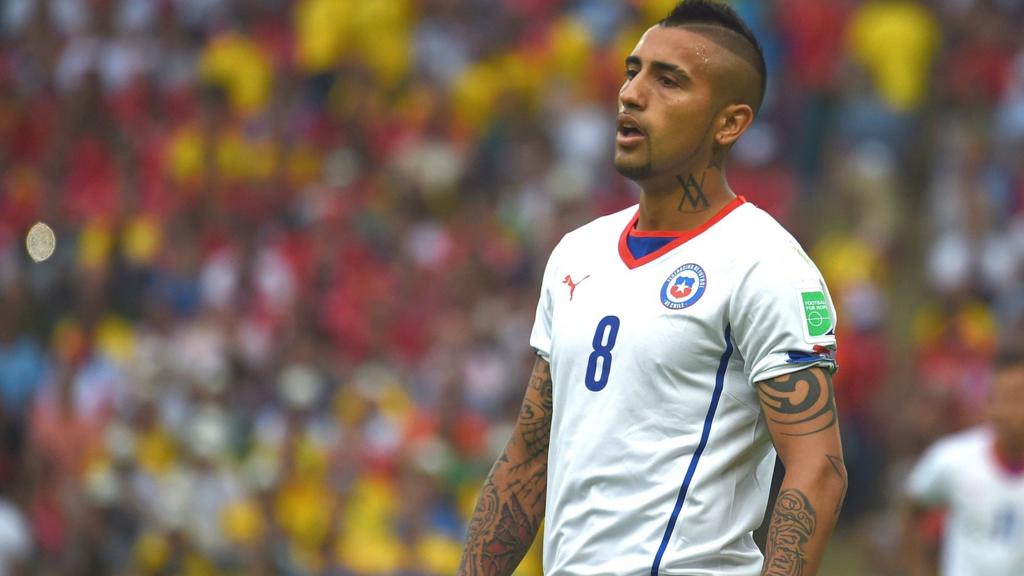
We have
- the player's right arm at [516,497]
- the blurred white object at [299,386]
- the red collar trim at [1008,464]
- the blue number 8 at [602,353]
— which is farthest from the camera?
the blurred white object at [299,386]

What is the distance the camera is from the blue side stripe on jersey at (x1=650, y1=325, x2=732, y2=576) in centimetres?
349

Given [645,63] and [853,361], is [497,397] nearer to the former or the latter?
[853,361]

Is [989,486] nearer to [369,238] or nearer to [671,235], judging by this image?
[671,235]

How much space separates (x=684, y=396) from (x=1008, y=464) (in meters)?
3.76

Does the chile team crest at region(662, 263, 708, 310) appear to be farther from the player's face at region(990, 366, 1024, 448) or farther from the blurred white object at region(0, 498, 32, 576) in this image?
the blurred white object at region(0, 498, 32, 576)

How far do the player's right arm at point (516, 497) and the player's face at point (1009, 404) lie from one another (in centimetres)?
324

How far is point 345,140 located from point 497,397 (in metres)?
4.01

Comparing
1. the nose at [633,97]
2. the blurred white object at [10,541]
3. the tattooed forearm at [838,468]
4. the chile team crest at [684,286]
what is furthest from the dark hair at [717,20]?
the blurred white object at [10,541]

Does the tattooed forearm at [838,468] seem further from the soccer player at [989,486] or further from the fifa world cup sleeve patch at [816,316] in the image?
the soccer player at [989,486]

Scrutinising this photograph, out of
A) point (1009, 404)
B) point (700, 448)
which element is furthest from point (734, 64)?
point (1009, 404)

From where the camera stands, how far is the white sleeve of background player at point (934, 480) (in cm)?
706

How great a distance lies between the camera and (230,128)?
13.7 m

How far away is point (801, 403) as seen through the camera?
11.2 feet

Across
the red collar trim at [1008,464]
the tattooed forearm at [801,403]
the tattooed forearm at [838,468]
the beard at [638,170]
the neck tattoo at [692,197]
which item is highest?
the beard at [638,170]
